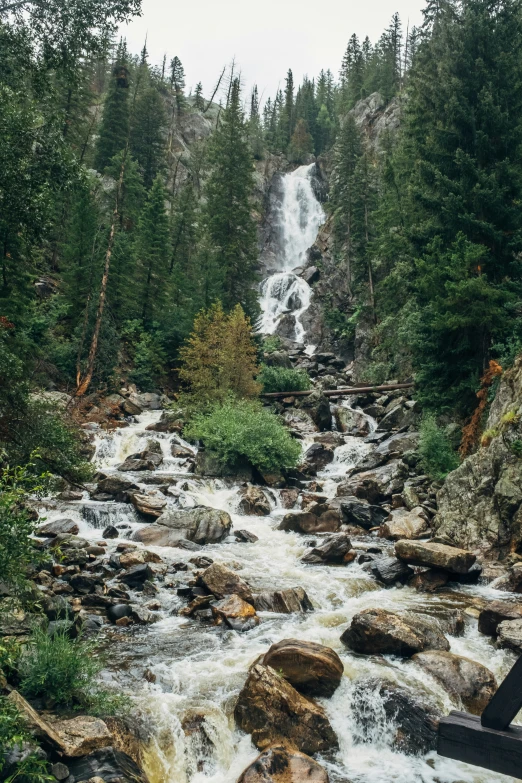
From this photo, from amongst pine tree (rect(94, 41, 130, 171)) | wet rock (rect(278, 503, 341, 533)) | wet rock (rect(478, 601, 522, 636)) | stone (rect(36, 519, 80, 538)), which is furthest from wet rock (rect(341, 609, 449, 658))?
pine tree (rect(94, 41, 130, 171))

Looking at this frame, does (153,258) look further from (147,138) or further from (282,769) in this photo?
(282,769)

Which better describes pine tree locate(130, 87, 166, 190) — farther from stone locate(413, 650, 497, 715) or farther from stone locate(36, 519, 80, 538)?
stone locate(413, 650, 497, 715)

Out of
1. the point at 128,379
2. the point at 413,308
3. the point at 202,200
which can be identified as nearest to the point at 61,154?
the point at 413,308

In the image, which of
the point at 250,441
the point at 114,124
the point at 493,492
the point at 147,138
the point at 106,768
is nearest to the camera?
the point at 106,768

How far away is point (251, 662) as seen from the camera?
812 cm

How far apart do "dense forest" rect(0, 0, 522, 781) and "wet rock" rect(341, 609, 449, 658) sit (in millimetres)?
4234

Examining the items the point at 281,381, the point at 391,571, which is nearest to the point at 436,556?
the point at 391,571

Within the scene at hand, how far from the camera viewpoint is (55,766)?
4934 mm

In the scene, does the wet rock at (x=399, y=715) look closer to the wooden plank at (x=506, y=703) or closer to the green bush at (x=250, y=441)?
the wooden plank at (x=506, y=703)

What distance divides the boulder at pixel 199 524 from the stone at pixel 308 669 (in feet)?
25.9

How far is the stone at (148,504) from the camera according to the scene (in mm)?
16375

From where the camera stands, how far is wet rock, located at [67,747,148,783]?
4996 mm

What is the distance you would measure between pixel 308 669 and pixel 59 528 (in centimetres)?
943

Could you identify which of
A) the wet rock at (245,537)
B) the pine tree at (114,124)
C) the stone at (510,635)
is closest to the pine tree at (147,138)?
the pine tree at (114,124)
